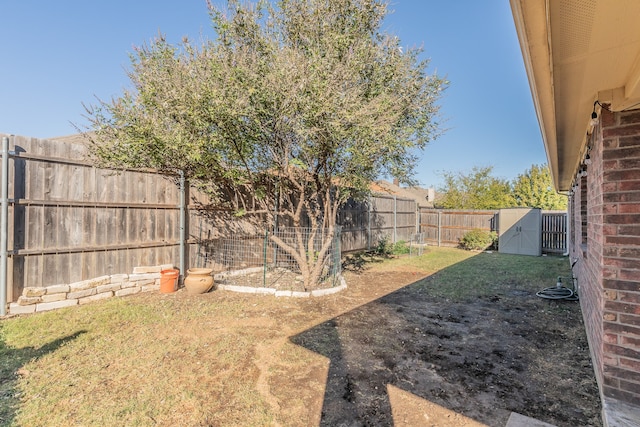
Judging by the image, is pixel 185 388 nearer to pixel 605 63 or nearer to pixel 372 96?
pixel 605 63

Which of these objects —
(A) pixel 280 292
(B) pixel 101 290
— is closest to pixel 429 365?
(A) pixel 280 292

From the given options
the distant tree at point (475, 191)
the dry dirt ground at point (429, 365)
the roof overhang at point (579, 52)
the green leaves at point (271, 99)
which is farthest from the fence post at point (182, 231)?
the distant tree at point (475, 191)

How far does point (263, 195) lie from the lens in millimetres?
5820

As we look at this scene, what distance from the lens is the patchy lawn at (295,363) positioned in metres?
2.29

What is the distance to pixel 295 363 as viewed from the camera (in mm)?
3057

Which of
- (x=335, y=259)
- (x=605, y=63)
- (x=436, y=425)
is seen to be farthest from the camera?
(x=335, y=259)

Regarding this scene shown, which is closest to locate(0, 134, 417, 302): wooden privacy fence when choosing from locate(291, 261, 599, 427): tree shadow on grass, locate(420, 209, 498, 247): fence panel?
locate(291, 261, 599, 427): tree shadow on grass

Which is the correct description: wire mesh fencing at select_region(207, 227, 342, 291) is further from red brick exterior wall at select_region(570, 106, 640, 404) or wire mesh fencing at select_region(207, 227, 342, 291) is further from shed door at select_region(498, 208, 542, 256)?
shed door at select_region(498, 208, 542, 256)

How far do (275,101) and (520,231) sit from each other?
1165 cm

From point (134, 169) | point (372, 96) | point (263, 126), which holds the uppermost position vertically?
point (372, 96)

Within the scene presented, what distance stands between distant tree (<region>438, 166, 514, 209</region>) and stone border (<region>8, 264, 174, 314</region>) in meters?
15.9

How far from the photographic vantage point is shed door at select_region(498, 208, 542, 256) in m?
11.4

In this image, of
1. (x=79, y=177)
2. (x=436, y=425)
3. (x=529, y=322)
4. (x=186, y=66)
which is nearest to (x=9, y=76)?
(x=79, y=177)

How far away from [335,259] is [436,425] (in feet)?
14.1
